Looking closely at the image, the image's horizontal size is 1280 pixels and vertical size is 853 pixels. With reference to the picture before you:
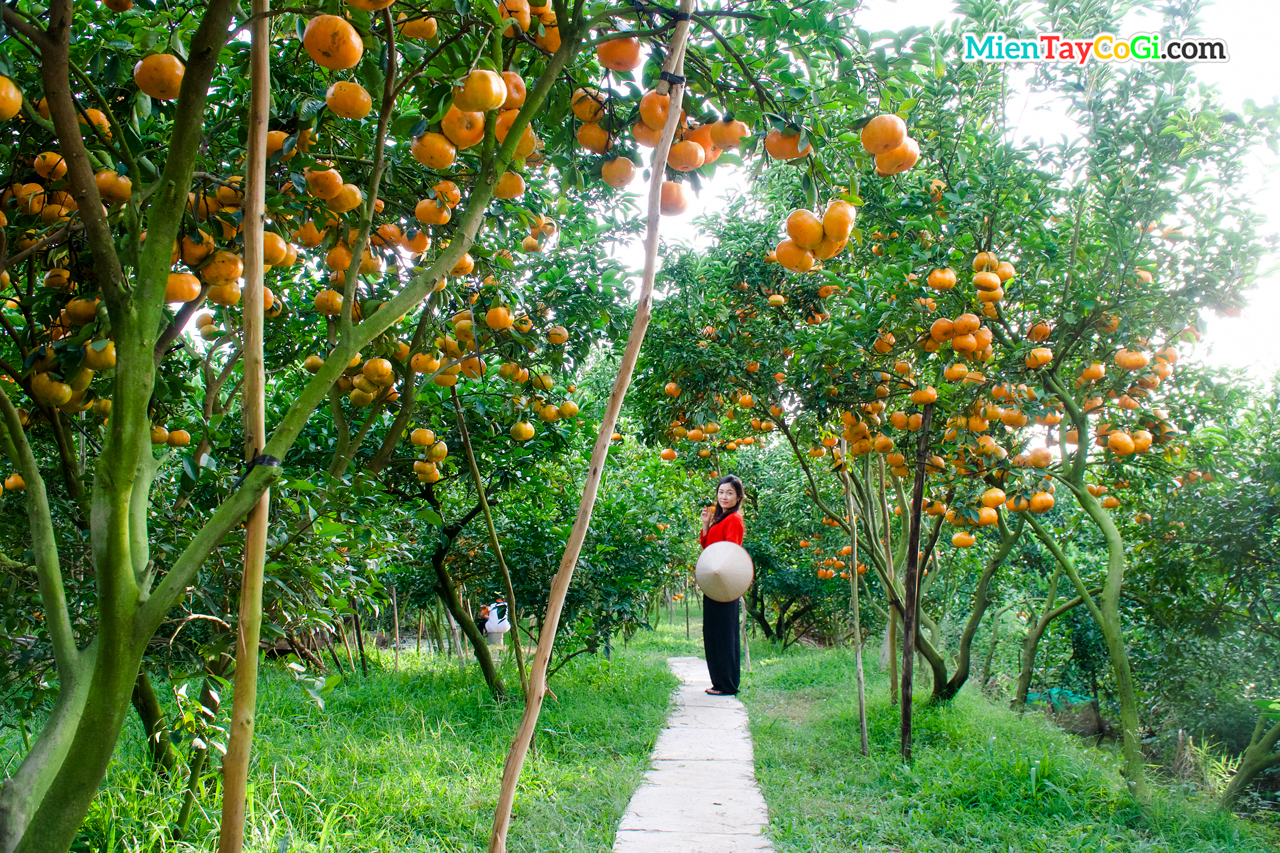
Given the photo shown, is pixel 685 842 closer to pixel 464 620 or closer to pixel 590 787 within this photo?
pixel 590 787

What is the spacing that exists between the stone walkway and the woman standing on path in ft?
2.14

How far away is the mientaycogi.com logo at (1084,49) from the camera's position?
3352 mm

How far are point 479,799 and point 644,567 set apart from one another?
3.27m

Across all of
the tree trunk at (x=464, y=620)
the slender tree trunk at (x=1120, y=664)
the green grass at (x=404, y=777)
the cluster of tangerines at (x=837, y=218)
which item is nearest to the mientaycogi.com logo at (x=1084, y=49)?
the slender tree trunk at (x=1120, y=664)

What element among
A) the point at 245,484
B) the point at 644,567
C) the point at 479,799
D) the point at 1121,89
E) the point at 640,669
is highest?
the point at 1121,89

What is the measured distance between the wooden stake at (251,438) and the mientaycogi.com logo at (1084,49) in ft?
12.5

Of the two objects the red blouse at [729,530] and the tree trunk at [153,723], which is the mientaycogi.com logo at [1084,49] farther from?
the tree trunk at [153,723]

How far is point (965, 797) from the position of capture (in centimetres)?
359

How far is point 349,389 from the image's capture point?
272 centimetres

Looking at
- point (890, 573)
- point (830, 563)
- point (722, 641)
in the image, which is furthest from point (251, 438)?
point (830, 563)

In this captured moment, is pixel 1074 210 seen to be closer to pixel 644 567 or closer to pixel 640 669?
pixel 644 567

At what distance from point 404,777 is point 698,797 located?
1448 millimetres

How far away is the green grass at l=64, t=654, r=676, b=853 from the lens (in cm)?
254

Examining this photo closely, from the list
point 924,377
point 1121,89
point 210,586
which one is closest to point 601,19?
point 210,586
